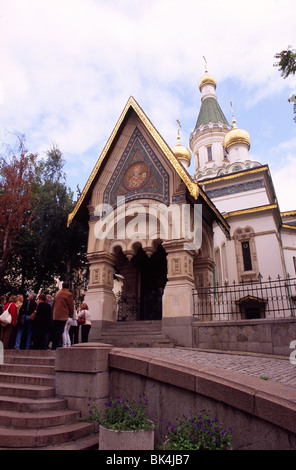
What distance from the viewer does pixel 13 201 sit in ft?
56.3

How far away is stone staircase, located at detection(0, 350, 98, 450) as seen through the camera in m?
3.88

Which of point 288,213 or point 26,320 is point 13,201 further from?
point 288,213

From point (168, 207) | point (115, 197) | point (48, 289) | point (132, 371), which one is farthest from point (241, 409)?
point (48, 289)

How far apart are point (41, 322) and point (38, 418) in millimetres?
4480

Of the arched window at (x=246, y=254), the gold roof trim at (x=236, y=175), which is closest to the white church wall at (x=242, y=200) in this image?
the gold roof trim at (x=236, y=175)

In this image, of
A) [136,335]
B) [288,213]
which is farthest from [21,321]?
[288,213]

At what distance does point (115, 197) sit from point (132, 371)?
8.92m

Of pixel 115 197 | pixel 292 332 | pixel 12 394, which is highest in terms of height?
pixel 115 197

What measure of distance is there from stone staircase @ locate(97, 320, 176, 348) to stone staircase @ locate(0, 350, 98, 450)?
14.0 feet

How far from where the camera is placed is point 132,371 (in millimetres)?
4953

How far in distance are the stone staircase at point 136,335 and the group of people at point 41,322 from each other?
1.46 meters
